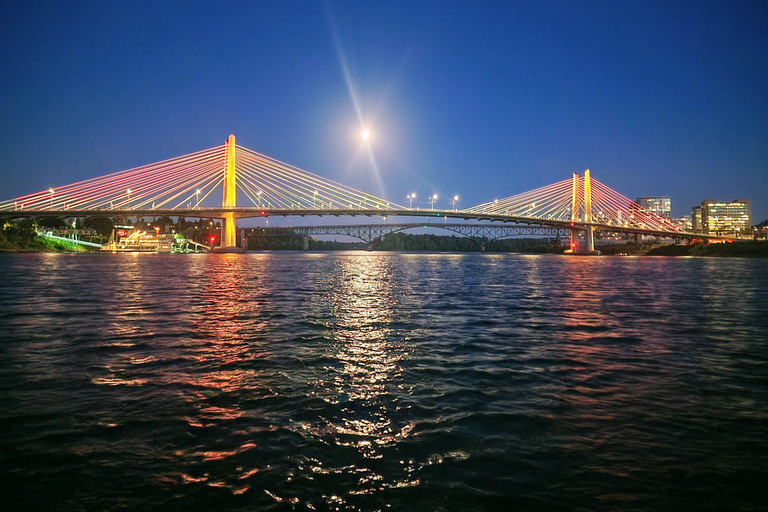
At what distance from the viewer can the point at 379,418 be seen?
6.07 meters

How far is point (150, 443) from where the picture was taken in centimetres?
520

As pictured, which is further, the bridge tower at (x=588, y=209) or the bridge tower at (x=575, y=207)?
the bridge tower at (x=575, y=207)

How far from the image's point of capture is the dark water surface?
4277 mm

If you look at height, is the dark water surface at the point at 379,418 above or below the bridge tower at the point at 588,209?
below

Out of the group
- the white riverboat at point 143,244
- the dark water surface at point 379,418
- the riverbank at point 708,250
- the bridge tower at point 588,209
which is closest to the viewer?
the dark water surface at point 379,418

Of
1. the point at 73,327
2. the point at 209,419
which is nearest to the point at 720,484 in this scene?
the point at 209,419

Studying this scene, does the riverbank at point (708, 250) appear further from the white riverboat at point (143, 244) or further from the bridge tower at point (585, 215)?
the white riverboat at point (143, 244)

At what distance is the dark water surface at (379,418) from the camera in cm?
428

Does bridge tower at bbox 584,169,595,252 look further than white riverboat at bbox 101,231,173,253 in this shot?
No

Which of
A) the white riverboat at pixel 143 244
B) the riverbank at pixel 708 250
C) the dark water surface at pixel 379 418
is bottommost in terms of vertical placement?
the dark water surface at pixel 379 418

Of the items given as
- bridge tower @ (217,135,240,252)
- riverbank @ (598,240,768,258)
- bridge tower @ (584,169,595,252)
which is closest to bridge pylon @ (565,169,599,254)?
bridge tower @ (584,169,595,252)

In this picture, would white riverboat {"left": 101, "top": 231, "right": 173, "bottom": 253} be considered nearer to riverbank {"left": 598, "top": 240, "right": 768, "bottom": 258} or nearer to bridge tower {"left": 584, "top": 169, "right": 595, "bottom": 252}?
bridge tower {"left": 584, "top": 169, "right": 595, "bottom": 252}

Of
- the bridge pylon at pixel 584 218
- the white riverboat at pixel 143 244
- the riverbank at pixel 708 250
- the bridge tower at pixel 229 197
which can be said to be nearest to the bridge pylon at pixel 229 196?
the bridge tower at pixel 229 197

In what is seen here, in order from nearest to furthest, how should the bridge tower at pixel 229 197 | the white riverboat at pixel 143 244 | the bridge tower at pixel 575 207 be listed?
the bridge tower at pixel 229 197
the bridge tower at pixel 575 207
the white riverboat at pixel 143 244
